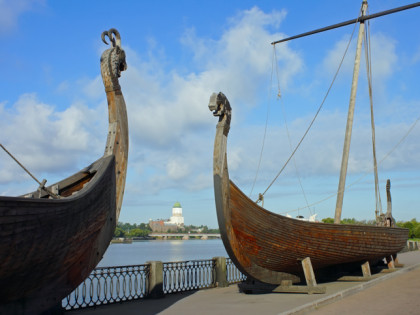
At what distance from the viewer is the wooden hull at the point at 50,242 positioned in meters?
4.22

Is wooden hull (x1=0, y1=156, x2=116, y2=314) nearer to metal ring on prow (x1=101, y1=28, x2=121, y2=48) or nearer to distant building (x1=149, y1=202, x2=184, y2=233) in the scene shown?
metal ring on prow (x1=101, y1=28, x2=121, y2=48)

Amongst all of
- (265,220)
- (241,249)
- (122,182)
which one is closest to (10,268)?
(122,182)

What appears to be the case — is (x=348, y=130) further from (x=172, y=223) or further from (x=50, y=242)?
(x=172, y=223)

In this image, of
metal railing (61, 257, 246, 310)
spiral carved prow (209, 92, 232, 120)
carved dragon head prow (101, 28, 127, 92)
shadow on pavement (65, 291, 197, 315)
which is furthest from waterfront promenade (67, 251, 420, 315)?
carved dragon head prow (101, 28, 127, 92)

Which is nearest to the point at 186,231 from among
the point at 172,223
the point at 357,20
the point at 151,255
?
the point at 172,223

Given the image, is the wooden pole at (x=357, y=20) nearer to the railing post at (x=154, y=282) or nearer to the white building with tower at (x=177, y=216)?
the railing post at (x=154, y=282)

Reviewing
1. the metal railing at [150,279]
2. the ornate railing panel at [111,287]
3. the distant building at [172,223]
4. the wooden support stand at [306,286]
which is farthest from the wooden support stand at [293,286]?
the distant building at [172,223]

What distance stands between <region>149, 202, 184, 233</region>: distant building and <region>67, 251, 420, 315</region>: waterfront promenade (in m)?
136

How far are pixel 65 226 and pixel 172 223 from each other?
15686 cm

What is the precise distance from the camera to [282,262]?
9.51m

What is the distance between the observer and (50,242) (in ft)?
15.7

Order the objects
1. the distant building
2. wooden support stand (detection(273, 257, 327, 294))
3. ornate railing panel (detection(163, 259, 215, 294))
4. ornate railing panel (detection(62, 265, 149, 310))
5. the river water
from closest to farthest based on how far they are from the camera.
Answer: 1. ornate railing panel (detection(62, 265, 149, 310))
2. wooden support stand (detection(273, 257, 327, 294))
3. ornate railing panel (detection(163, 259, 215, 294))
4. the river water
5. the distant building

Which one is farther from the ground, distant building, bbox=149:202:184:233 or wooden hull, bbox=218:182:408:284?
distant building, bbox=149:202:184:233

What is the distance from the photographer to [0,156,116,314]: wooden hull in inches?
166
